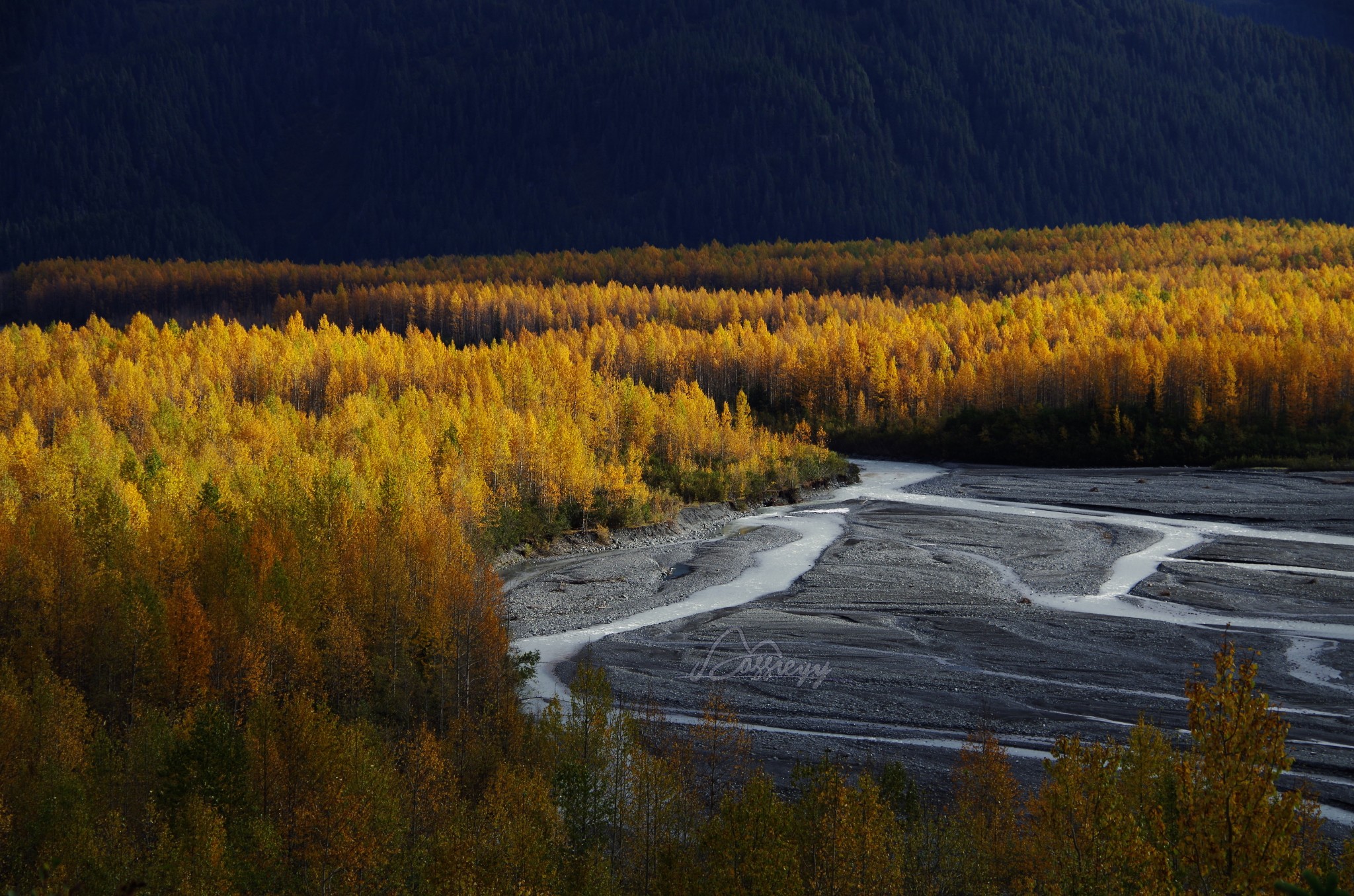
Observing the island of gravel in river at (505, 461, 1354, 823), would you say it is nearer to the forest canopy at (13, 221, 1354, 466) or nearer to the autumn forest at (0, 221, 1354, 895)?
the autumn forest at (0, 221, 1354, 895)

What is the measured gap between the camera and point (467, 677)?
4491 cm

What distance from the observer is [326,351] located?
14438 cm

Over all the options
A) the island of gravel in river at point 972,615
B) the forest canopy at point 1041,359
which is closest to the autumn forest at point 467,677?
the forest canopy at point 1041,359

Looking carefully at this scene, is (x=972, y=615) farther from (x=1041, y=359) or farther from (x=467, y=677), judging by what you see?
(x=1041, y=359)

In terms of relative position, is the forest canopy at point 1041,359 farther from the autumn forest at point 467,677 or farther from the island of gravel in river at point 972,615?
the island of gravel in river at point 972,615

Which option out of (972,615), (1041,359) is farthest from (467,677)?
(1041,359)

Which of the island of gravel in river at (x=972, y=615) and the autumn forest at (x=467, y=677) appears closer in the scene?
the autumn forest at (x=467, y=677)

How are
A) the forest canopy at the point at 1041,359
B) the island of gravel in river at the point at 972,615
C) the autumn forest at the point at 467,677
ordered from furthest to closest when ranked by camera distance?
the forest canopy at the point at 1041,359, the island of gravel in river at the point at 972,615, the autumn forest at the point at 467,677

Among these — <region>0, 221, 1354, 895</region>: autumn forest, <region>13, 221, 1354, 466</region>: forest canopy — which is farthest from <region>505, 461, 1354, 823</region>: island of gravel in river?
<region>13, 221, 1354, 466</region>: forest canopy

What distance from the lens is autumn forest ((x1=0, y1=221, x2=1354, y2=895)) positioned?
26.7 m

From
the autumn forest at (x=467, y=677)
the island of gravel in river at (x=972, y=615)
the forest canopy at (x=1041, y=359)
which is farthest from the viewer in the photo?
the forest canopy at (x=1041, y=359)

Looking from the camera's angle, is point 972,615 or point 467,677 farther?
point 972,615

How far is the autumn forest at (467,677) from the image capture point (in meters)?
Result: 26.7

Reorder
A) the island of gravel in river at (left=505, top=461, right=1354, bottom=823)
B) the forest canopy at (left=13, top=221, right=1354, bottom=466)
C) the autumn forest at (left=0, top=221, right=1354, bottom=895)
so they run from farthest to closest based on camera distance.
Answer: the forest canopy at (left=13, top=221, right=1354, bottom=466) < the island of gravel in river at (left=505, top=461, right=1354, bottom=823) < the autumn forest at (left=0, top=221, right=1354, bottom=895)
